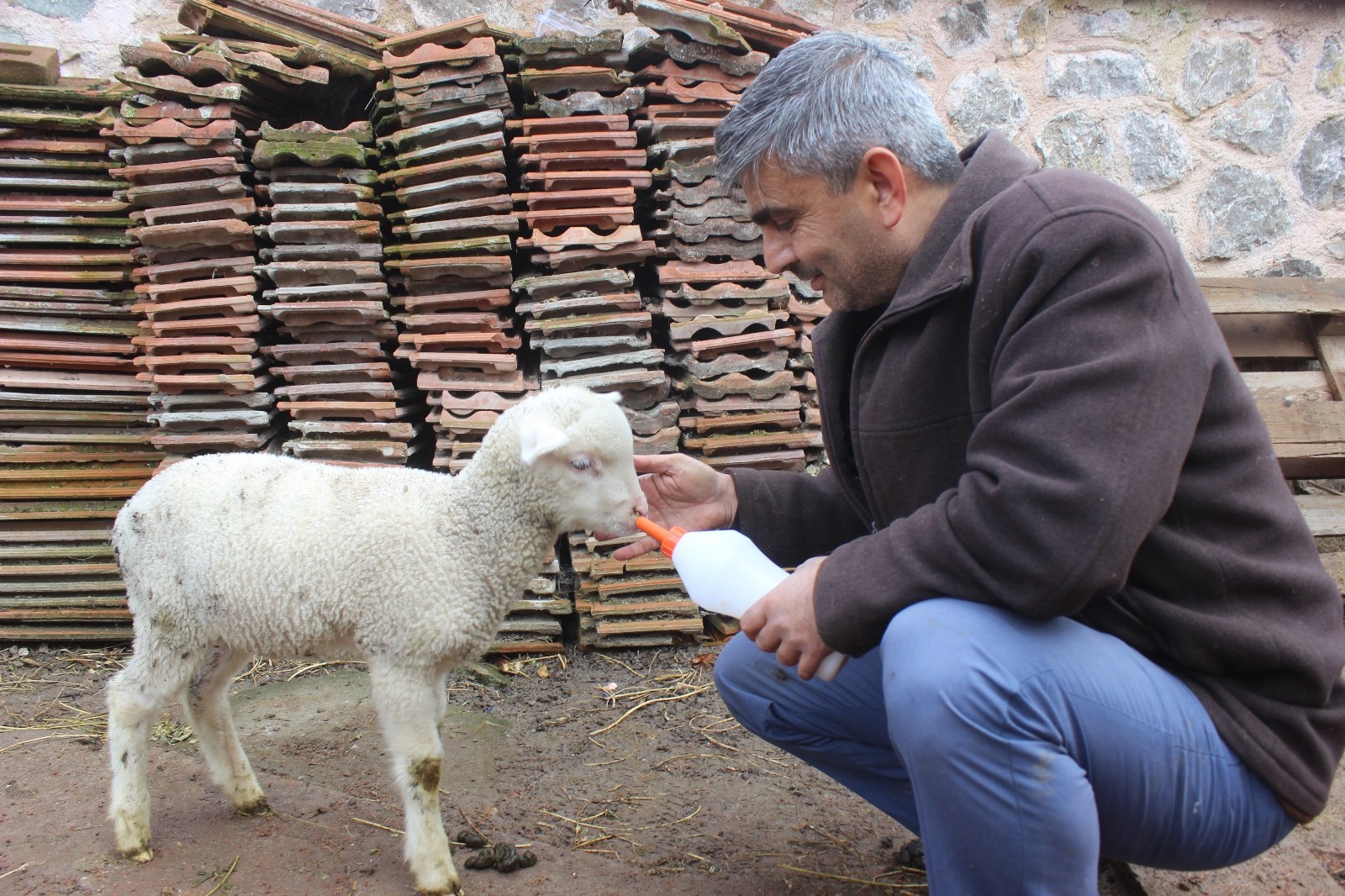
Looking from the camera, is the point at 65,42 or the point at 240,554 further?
the point at 65,42

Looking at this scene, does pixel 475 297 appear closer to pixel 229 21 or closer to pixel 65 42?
pixel 229 21

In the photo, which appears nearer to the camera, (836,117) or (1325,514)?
(836,117)

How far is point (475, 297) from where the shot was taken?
443 cm

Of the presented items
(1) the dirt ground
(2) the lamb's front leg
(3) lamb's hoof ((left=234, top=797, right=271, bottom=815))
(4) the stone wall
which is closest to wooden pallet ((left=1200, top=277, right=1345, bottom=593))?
(4) the stone wall

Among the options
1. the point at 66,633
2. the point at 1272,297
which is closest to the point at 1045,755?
the point at 1272,297

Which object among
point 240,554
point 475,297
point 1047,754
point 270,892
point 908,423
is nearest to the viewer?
point 1047,754

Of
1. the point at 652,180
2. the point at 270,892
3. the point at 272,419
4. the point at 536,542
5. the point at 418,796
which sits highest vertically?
the point at 652,180

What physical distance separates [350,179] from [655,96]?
1.49 metres

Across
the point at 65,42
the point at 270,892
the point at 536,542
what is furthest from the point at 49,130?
the point at 270,892

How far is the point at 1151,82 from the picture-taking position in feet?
16.6

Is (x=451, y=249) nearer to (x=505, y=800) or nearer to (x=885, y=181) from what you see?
(x=505, y=800)

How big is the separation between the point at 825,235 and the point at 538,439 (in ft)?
3.32

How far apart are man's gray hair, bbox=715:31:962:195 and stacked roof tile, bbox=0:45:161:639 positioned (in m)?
3.71

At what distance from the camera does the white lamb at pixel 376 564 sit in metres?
2.83
